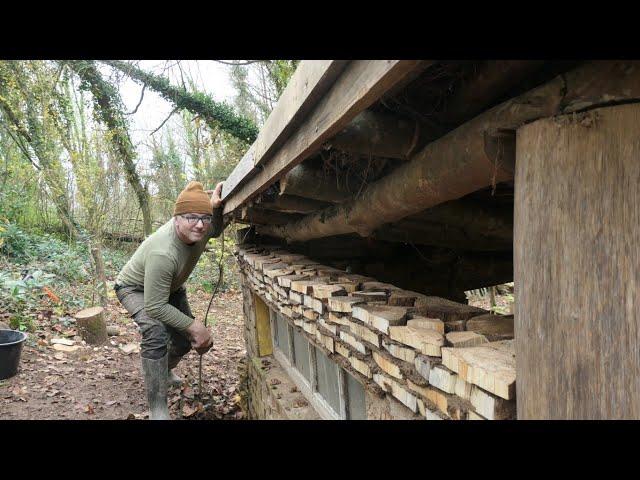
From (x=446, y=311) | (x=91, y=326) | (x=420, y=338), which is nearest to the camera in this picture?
(x=420, y=338)

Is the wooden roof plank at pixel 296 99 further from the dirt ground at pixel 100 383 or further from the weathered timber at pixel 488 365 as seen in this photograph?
the dirt ground at pixel 100 383

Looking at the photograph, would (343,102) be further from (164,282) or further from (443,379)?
(164,282)

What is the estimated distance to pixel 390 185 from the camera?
1.67 meters

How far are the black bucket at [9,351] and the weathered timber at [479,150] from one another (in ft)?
15.8

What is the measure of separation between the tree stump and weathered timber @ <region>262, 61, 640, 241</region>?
19.9ft

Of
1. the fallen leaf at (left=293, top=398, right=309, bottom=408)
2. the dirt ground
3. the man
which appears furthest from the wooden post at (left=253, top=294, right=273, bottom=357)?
the fallen leaf at (left=293, top=398, right=309, bottom=408)

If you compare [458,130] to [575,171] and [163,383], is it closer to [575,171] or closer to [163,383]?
[575,171]

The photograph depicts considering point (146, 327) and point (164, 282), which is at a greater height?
point (164, 282)

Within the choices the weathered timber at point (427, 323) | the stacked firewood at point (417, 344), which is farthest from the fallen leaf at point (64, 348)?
the weathered timber at point (427, 323)

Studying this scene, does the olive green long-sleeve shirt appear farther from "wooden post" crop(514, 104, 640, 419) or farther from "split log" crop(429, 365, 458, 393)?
"wooden post" crop(514, 104, 640, 419)

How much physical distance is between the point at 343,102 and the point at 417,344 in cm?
86

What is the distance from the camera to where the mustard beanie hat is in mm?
3328

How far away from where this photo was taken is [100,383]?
17.6 ft

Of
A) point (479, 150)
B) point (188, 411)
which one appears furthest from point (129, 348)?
point (479, 150)
